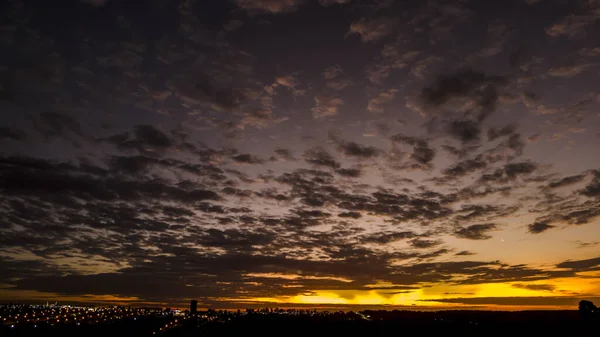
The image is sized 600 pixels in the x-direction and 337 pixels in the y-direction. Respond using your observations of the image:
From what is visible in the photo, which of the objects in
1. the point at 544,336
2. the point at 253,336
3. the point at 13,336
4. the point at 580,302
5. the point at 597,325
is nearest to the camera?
Result: the point at 13,336

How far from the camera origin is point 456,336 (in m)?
163

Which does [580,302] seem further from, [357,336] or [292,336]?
[292,336]

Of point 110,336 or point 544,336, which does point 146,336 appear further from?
point 544,336

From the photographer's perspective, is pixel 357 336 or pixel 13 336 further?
pixel 357 336

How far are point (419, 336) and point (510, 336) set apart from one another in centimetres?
3161

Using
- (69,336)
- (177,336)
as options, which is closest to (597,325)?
(177,336)

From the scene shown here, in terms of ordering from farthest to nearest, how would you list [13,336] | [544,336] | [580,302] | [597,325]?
[597,325]
[544,336]
[580,302]
[13,336]

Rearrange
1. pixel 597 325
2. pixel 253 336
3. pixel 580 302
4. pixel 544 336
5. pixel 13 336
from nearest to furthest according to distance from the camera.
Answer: pixel 13 336
pixel 580 302
pixel 253 336
pixel 544 336
pixel 597 325

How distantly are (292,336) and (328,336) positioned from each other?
14723 millimetres

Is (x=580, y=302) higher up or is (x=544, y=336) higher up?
(x=580, y=302)

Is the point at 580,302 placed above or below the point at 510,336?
above

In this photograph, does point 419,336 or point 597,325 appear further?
point 597,325

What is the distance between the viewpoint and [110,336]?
141125 mm

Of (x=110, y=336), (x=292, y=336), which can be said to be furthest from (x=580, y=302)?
(x=110, y=336)
